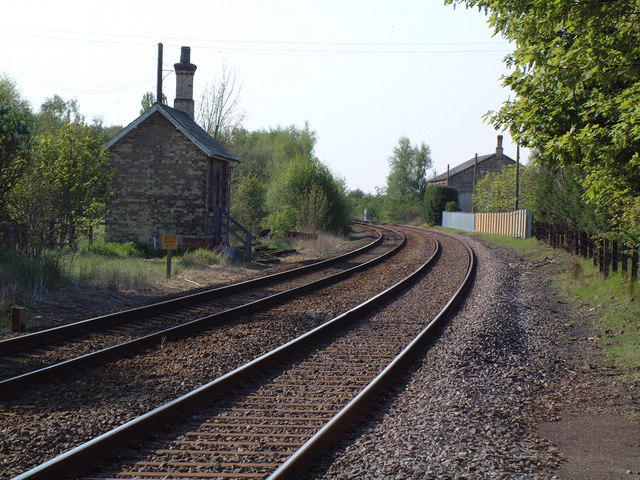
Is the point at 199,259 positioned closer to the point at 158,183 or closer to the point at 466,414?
the point at 158,183

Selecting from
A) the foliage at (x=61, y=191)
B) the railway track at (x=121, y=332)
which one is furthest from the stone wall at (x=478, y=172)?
the railway track at (x=121, y=332)

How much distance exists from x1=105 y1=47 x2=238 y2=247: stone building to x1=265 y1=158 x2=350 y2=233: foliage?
36.3 feet

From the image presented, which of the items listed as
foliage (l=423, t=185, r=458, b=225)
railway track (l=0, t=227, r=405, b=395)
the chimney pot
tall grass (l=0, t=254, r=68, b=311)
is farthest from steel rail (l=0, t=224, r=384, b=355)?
foliage (l=423, t=185, r=458, b=225)

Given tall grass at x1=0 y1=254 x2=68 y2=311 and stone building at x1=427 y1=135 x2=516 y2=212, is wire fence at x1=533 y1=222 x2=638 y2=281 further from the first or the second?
stone building at x1=427 y1=135 x2=516 y2=212

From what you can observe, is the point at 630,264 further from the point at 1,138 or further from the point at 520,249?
the point at 520,249

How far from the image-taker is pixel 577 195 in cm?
2372

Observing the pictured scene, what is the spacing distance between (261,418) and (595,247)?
1730cm

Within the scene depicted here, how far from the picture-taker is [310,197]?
40.6 meters

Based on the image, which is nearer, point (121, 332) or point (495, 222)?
point (121, 332)

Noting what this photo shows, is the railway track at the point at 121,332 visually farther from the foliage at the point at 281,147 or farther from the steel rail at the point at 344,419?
the foliage at the point at 281,147

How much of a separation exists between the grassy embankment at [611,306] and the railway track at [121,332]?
238 inches

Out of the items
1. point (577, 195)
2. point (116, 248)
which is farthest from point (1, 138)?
point (577, 195)

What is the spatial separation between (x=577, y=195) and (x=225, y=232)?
1350cm

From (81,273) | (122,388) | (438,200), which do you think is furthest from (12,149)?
(438,200)
